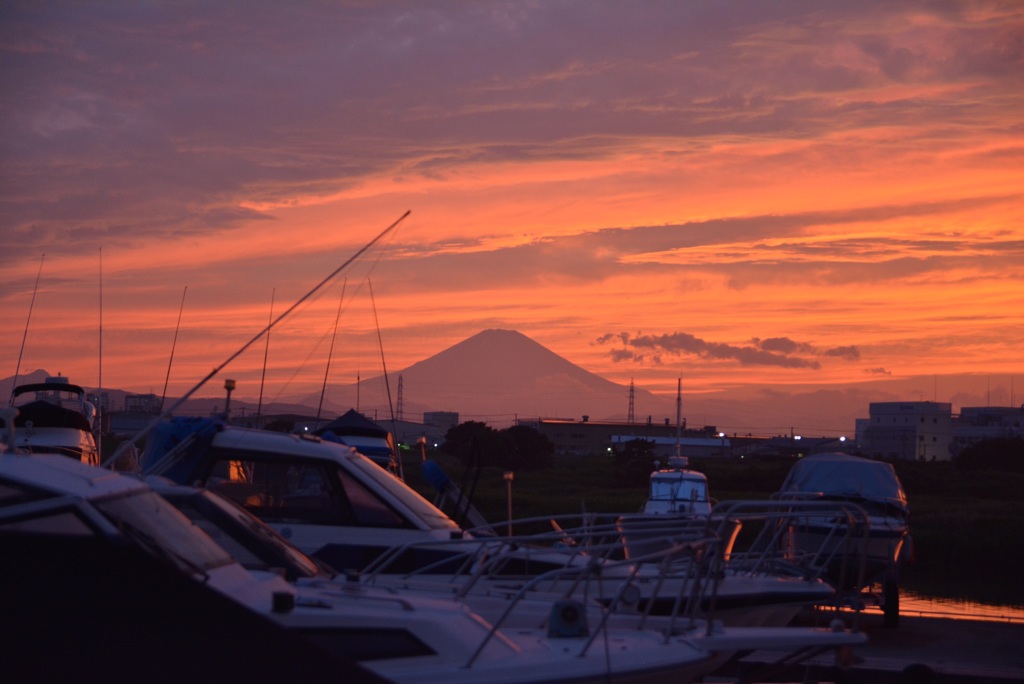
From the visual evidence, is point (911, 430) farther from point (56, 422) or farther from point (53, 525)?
point (53, 525)

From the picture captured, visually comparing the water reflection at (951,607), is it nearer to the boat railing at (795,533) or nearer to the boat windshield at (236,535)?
the boat railing at (795,533)

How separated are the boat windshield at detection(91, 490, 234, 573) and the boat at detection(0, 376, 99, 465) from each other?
10669mm

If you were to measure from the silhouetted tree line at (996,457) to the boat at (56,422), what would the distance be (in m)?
49.5

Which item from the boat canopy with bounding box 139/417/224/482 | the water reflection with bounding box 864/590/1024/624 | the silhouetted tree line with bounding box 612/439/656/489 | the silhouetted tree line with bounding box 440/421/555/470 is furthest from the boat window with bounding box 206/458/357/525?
the silhouetted tree line with bounding box 440/421/555/470

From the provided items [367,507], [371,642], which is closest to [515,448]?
[367,507]

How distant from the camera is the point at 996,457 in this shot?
5828 centimetres

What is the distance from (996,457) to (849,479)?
156 feet

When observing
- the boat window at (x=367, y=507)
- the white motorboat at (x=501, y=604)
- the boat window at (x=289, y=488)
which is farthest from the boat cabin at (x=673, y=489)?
the white motorboat at (x=501, y=604)

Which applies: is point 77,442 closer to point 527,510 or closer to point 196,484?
point 196,484

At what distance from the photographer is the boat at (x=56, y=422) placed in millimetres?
16141

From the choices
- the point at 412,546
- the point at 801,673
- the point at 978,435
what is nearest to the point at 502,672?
the point at 412,546

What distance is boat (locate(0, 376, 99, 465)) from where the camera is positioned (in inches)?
635

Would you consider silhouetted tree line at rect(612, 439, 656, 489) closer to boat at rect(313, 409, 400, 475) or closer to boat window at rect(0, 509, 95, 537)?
boat at rect(313, 409, 400, 475)

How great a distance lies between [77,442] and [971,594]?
14898mm
